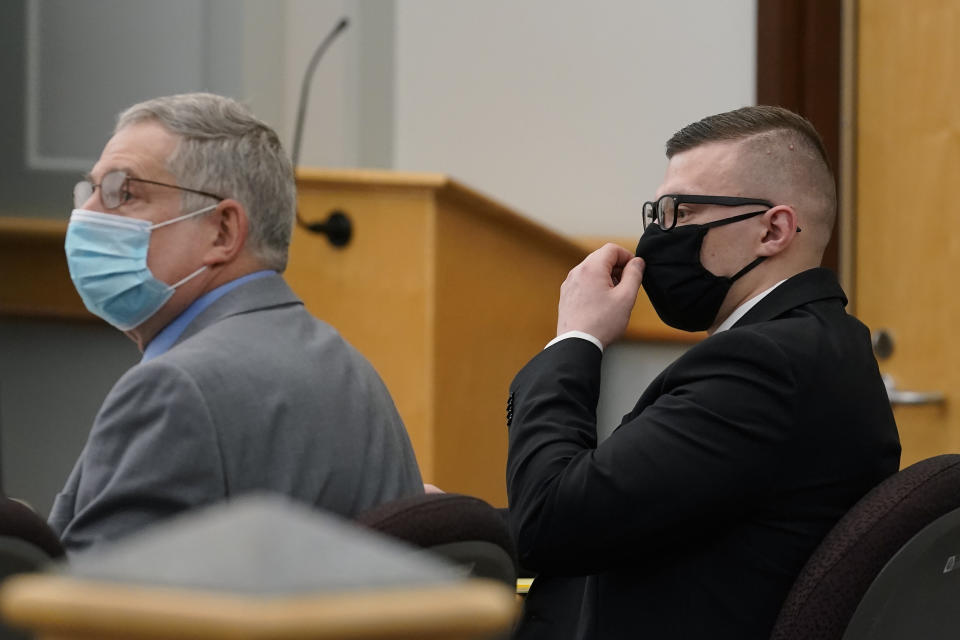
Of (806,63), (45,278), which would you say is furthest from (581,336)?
(45,278)

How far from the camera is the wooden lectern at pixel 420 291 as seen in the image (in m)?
2.68

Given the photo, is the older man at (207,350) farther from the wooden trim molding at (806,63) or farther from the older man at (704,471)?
the wooden trim molding at (806,63)

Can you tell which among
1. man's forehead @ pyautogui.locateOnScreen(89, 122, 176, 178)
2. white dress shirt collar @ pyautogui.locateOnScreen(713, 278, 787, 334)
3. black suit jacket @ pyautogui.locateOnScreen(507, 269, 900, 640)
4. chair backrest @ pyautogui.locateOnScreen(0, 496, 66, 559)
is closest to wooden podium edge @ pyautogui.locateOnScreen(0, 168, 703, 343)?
white dress shirt collar @ pyautogui.locateOnScreen(713, 278, 787, 334)

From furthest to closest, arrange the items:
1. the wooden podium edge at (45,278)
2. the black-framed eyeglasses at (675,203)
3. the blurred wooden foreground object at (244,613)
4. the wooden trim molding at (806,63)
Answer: the wooden podium edge at (45,278), the wooden trim molding at (806,63), the black-framed eyeglasses at (675,203), the blurred wooden foreground object at (244,613)

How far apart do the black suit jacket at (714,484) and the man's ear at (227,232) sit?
47 centimetres

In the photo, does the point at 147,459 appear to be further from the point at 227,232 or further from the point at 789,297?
the point at 789,297

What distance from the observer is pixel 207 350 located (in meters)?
1.47

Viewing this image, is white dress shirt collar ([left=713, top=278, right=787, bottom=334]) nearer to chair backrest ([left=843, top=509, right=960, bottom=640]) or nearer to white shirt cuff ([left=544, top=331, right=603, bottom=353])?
white shirt cuff ([left=544, top=331, right=603, bottom=353])

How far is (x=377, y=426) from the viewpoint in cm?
160

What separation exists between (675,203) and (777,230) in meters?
0.13

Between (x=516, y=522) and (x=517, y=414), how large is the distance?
14 centimetres

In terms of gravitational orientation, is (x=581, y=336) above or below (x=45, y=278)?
above

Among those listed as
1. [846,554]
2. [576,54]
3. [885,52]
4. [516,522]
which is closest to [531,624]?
[516,522]

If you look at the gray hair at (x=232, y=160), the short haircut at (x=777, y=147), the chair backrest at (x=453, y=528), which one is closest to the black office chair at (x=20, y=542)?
the chair backrest at (x=453, y=528)
